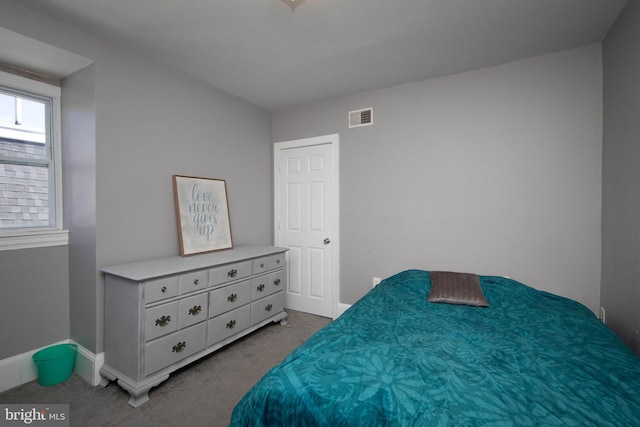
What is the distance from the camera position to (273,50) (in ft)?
7.64

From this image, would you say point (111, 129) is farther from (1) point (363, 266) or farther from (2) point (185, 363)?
(1) point (363, 266)

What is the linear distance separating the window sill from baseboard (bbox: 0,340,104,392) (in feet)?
2.67

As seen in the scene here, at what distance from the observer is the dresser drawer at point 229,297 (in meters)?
2.39

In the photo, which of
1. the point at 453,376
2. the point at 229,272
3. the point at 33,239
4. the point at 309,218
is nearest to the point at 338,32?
the point at 309,218

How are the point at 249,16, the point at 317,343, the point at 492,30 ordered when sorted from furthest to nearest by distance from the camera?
the point at 492,30 → the point at 249,16 → the point at 317,343

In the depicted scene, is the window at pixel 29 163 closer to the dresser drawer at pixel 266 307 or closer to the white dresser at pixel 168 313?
the white dresser at pixel 168 313

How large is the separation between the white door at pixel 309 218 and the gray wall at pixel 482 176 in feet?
0.53

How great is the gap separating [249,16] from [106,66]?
1.23 metres

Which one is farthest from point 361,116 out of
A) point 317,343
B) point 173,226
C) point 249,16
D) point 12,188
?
point 12,188

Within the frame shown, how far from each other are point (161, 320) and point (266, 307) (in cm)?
111

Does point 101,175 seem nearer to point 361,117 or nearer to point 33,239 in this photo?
point 33,239

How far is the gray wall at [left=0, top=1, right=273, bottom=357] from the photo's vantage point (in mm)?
2098

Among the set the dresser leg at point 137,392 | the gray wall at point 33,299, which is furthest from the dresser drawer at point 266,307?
the gray wall at point 33,299

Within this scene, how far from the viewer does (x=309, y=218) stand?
3521 millimetres
